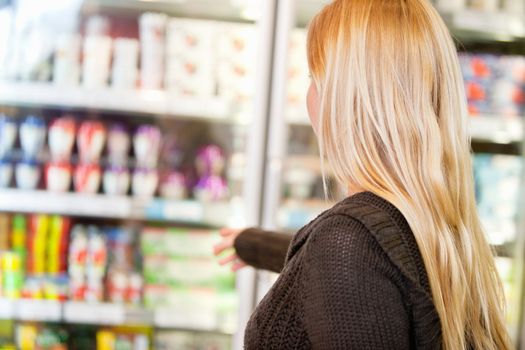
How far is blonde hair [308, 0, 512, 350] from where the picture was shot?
2.82 feet

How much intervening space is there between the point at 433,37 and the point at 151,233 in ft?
4.79

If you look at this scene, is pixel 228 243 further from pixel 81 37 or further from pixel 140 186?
pixel 81 37

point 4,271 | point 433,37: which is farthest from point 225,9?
point 433,37

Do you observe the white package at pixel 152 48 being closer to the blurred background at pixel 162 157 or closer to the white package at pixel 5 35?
the blurred background at pixel 162 157

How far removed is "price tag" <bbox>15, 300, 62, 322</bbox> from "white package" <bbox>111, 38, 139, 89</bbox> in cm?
70

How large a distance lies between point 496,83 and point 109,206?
133 centimetres

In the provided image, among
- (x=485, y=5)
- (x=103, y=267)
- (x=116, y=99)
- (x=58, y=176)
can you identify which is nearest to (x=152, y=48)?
(x=116, y=99)

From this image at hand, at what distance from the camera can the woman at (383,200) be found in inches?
31.6

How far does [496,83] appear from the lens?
225 centimetres

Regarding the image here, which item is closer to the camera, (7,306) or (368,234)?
(368,234)

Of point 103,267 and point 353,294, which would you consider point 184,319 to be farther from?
point 353,294

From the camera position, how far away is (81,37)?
2094 mm

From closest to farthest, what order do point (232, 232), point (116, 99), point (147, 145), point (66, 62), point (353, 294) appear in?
1. point (353, 294)
2. point (232, 232)
3. point (116, 99)
4. point (66, 62)
5. point (147, 145)

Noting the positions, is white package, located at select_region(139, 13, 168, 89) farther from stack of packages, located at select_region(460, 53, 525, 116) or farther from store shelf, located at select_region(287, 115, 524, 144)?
stack of packages, located at select_region(460, 53, 525, 116)
